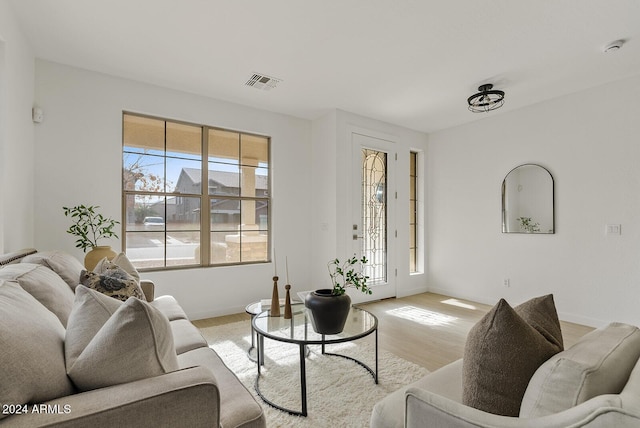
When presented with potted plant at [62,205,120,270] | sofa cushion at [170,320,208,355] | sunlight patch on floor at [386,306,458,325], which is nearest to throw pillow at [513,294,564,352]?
sofa cushion at [170,320,208,355]

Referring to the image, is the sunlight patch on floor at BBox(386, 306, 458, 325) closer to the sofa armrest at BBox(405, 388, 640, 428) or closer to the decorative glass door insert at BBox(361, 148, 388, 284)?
the decorative glass door insert at BBox(361, 148, 388, 284)

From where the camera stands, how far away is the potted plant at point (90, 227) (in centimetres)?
297

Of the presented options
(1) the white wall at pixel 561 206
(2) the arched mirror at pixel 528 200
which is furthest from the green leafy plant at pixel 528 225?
(1) the white wall at pixel 561 206

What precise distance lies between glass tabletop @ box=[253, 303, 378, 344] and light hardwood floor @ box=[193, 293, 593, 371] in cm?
72

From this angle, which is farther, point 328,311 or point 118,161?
point 118,161

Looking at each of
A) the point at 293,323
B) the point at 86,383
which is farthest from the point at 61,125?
the point at 86,383

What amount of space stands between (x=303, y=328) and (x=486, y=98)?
3198 mm

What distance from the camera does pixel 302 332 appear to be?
2133mm

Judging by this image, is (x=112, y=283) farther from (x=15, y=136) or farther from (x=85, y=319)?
(x=15, y=136)

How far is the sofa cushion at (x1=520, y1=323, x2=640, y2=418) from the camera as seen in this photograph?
0.79 metres

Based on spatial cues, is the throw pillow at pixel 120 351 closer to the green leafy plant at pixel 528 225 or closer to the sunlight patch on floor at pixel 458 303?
the sunlight patch on floor at pixel 458 303

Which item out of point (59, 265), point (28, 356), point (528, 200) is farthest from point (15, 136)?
point (528, 200)

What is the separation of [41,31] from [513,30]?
371 centimetres

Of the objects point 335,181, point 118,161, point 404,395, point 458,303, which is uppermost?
point 118,161
